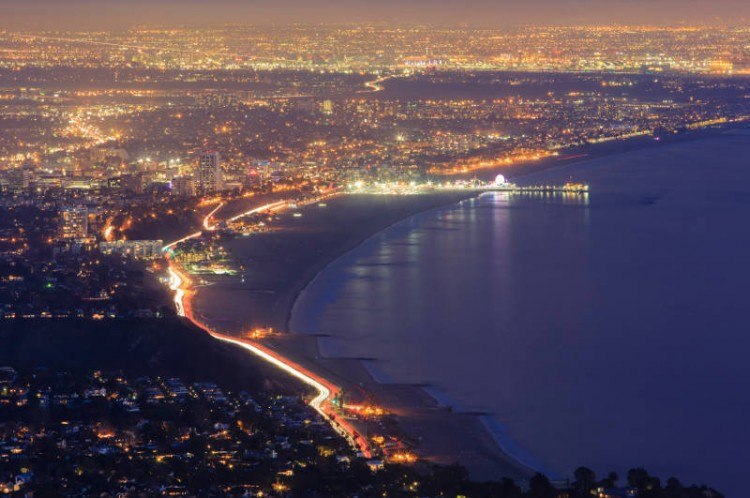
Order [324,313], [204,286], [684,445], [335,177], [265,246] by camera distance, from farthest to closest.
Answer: [335,177]
[265,246]
[204,286]
[324,313]
[684,445]

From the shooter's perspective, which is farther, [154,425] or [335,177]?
[335,177]

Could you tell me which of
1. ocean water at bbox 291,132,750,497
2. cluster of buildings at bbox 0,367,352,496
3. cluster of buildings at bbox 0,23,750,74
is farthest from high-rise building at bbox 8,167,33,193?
cluster of buildings at bbox 0,23,750,74

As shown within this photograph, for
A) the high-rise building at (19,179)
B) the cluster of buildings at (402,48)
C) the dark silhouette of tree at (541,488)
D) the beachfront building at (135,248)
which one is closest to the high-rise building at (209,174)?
the high-rise building at (19,179)

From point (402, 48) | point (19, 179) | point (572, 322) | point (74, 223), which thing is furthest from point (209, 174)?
point (402, 48)

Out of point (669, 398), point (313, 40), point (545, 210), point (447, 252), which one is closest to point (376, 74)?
point (313, 40)

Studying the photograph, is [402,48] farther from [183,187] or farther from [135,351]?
[135,351]

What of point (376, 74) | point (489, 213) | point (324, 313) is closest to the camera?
point (324, 313)

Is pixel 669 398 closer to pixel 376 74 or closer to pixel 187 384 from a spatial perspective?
pixel 187 384

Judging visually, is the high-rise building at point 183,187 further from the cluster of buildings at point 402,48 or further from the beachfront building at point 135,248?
the cluster of buildings at point 402,48
